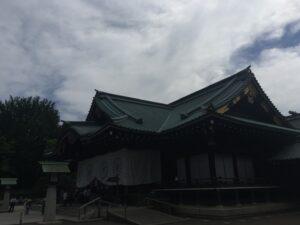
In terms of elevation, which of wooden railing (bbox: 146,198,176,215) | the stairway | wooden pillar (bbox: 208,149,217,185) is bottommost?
the stairway

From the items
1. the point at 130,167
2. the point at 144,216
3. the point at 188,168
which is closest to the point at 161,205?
the point at 144,216

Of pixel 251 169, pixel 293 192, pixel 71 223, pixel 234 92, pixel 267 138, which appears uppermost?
pixel 234 92

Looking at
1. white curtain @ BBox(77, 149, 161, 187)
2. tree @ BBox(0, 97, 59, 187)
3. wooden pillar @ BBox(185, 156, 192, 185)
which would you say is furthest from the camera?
tree @ BBox(0, 97, 59, 187)

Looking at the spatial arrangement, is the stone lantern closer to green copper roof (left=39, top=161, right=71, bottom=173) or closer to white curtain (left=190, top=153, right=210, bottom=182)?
green copper roof (left=39, top=161, right=71, bottom=173)

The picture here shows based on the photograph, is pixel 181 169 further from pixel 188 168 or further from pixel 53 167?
pixel 53 167

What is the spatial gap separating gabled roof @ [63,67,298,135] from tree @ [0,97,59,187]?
30.2 meters

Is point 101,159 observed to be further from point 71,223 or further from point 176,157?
point 71,223

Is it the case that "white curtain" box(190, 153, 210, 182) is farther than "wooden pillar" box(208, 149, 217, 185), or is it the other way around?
"white curtain" box(190, 153, 210, 182)

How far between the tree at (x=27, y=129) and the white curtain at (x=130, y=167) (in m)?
32.4

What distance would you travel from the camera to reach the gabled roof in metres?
18.0

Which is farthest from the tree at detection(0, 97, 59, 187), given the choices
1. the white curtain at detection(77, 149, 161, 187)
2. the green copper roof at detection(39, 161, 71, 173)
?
the green copper roof at detection(39, 161, 71, 173)

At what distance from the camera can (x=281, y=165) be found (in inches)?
730

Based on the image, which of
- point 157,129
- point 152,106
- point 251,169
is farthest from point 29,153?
point 251,169

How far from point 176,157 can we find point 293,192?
23.3 feet
